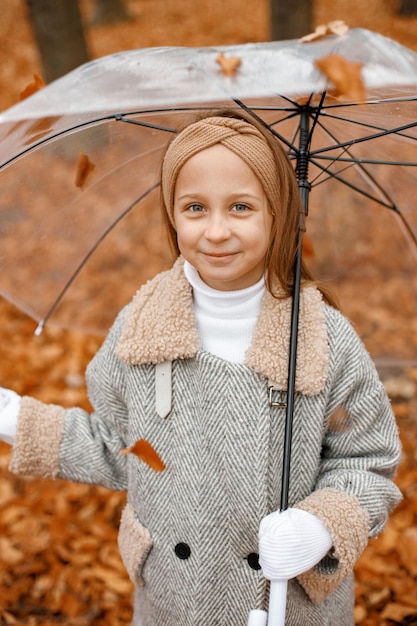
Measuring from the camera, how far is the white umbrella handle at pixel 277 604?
5.71 ft

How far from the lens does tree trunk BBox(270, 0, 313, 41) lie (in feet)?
24.2

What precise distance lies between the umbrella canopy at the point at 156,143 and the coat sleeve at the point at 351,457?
1.89 ft

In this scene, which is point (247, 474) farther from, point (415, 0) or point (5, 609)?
point (415, 0)

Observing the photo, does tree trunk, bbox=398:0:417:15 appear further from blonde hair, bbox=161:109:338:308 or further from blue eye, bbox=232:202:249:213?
blue eye, bbox=232:202:249:213

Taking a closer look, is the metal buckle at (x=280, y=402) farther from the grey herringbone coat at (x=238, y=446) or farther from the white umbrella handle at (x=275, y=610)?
the white umbrella handle at (x=275, y=610)

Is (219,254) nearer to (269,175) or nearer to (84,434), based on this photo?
(269,175)

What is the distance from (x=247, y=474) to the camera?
1.95 meters

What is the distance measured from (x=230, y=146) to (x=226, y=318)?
0.51m

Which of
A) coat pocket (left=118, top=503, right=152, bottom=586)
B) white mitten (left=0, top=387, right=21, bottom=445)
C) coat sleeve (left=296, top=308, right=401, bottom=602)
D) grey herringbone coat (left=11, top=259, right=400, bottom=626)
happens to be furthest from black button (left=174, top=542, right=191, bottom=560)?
white mitten (left=0, top=387, right=21, bottom=445)

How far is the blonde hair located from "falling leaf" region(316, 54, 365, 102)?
0.34m

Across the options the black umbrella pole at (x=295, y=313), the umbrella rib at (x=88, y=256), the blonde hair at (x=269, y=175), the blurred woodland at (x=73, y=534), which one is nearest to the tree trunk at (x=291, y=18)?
the blurred woodland at (x=73, y=534)

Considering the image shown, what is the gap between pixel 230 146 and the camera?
1.80 m

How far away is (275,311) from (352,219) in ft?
7.45

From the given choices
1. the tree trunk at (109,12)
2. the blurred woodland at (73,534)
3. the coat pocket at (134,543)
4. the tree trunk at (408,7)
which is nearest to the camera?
the coat pocket at (134,543)
